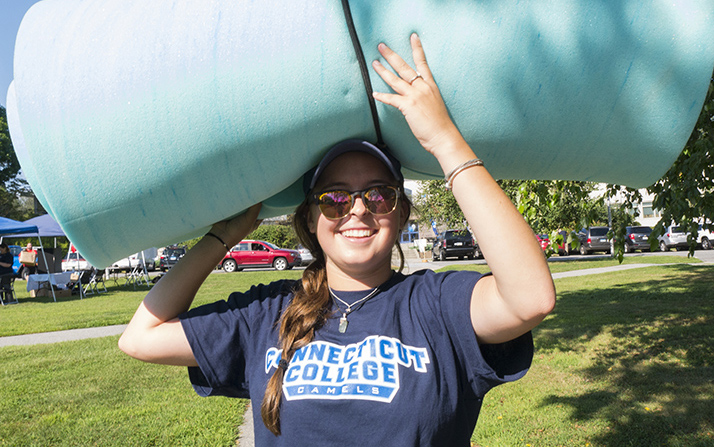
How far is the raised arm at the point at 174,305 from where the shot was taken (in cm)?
161

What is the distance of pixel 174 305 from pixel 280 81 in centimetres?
85

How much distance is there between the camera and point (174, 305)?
1660 mm

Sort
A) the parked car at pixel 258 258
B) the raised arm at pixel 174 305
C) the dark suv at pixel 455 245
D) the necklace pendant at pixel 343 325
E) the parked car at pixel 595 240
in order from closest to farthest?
the necklace pendant at pixel 343 325
the raised arm at pixel 174 305
the parked car at pixel 258 258
the dark suv at pixel 455 245
the parked car at pixel 595 240

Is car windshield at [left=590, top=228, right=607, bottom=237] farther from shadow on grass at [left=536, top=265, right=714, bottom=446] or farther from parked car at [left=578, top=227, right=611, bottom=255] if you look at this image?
shadow on grass at [left=536, top=265, right=714, bottom=446]

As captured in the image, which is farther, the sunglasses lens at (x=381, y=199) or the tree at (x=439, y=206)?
the tree at (x=439, y=206)

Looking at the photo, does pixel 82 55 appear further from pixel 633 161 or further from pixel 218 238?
pixel 633 161

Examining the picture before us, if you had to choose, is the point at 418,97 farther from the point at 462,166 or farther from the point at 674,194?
the point at 674,194

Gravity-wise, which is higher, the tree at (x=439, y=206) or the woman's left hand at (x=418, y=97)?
the woman's left hand at (x=418, y=97)

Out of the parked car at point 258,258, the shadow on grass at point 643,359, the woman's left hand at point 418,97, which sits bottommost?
the parked car at point 258,258

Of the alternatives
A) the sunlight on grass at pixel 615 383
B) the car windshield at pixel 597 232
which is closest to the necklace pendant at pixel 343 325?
the sunlight on grass at pixel 615 383

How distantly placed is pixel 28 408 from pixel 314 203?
466 centimetres

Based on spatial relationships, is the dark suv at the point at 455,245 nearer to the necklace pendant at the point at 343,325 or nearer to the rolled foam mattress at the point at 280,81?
the necklace pendant at the point at 343,325

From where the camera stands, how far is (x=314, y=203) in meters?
1.60

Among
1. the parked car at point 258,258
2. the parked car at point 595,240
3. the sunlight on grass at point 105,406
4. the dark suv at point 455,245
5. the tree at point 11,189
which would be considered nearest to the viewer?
the sunlight on grass at point 105,406
